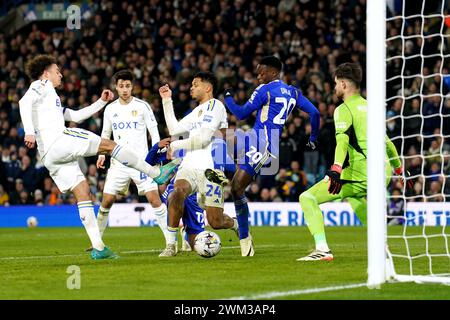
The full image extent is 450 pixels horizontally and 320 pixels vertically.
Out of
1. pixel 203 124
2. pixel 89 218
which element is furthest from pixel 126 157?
pixel 203 124

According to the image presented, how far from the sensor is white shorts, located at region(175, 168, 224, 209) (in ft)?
36.3

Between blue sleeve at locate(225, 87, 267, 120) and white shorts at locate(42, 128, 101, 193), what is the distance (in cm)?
164

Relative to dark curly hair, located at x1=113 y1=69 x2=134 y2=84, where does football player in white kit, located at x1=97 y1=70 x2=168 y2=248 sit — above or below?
below

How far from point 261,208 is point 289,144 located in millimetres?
1648

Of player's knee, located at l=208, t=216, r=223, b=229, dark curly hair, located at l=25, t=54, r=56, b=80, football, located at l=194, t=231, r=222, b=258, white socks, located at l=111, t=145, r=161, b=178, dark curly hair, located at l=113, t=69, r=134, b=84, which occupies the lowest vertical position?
football, located at l=194, t=231, r=222, b=258

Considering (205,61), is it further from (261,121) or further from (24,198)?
(261,121)

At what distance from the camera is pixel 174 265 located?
9.95m

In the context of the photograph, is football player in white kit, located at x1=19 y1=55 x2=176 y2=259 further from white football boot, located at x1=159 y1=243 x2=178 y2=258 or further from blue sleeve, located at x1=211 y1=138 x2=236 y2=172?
blue sleeve, located at x1=211 y1=138 x2=236 y2=172

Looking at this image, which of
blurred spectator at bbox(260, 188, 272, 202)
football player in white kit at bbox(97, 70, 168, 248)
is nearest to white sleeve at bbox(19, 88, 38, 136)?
football player in white kit at bbox(97, 70, 168, 248)

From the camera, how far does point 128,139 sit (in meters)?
13.3

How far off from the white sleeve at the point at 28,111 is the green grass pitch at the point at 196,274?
1.54 meters
